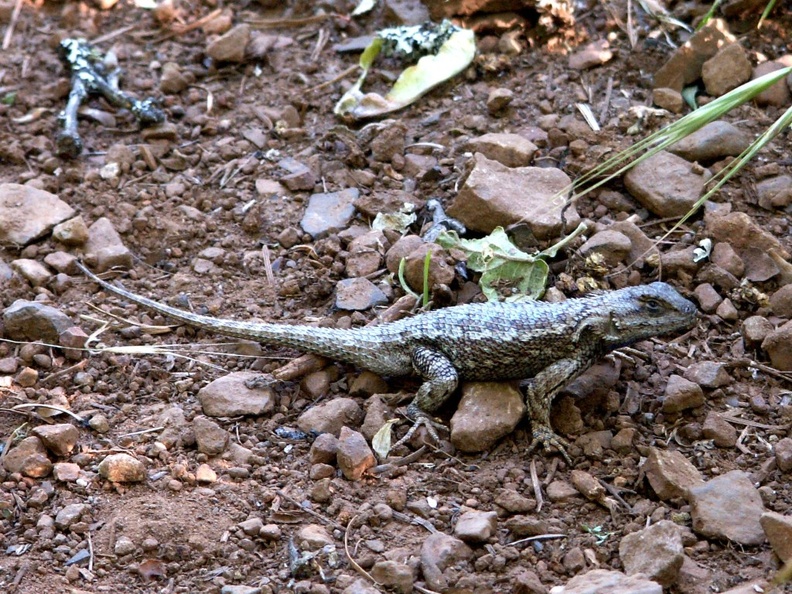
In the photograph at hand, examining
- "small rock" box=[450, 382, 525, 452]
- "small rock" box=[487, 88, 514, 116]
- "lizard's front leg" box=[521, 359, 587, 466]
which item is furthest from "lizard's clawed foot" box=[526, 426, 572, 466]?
"small rock" box=[487, 88, 514, 116]

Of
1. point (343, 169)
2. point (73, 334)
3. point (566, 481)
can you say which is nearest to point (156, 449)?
point (73, 334)

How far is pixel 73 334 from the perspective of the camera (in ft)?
17.9

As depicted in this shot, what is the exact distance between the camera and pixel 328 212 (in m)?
6.27

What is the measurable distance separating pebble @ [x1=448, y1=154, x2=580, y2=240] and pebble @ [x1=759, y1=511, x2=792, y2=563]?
227 centimetres

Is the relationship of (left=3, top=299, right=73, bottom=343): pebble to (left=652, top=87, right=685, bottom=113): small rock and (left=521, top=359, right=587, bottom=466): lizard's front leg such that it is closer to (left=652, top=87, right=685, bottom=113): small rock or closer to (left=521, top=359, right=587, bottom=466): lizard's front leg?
(left=521, top=359, right=587, bottom=466): lizard's front leg

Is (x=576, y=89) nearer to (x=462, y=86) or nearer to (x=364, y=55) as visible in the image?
(x=462, y=86)

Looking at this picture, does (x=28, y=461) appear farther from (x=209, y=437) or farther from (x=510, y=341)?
(x=510, y=341)

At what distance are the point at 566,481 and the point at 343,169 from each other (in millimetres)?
2873

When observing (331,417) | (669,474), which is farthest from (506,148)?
(669,474)

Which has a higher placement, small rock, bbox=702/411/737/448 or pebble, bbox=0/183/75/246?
pebble, bbox=0/183/75/246

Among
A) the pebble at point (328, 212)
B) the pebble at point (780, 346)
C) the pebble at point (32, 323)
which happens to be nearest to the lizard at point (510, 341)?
the pebble at point (780, 346)

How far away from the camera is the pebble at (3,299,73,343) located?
5445 mm

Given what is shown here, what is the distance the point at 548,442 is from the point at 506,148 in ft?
7.28

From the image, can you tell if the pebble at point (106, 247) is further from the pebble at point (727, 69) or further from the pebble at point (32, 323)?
the pebble at point (727, 69)
